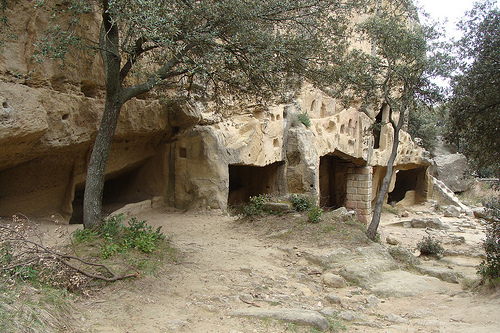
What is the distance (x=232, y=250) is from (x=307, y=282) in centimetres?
165

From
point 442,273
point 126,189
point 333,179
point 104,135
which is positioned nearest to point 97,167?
point 104,135

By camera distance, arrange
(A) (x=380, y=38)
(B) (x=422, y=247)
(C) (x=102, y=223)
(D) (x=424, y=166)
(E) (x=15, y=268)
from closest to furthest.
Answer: (E) (x=15, y=268)
(C) (x=102, y=223)
(B) (x=422, y=247)
(A) (x=380, y=38)
(D) (x=424, y=166)

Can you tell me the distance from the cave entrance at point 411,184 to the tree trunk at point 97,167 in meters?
20.1

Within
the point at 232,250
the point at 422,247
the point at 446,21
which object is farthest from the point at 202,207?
the point at 446,21

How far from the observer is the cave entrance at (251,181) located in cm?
1318

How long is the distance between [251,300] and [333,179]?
14444mm

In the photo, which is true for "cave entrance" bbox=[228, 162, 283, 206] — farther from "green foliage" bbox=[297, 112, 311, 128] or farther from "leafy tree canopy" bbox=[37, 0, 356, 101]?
"leafy tree canopy" bbox=[37, 0, 356, 101]

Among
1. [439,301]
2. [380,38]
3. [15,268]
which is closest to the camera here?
[15,268]

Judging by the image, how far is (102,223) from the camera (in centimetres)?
579

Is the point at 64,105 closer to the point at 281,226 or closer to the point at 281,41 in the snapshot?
the point at 281,41

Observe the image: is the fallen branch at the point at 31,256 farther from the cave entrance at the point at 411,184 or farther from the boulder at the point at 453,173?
the boulder at the point at 453,173

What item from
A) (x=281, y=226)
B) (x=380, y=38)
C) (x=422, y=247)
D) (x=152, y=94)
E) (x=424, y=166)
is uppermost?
(x=380, y=38)

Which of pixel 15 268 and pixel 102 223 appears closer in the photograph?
pixel 15 268

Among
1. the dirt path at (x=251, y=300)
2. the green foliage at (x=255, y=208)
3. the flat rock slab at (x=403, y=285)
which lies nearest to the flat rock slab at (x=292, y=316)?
the dirt path at (x=251, y=300)
